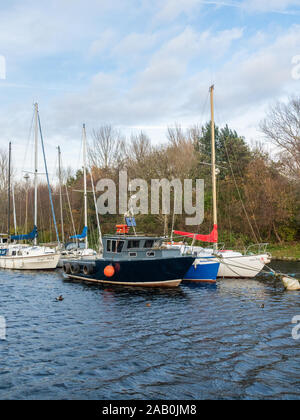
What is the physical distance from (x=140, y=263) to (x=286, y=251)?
2059cm

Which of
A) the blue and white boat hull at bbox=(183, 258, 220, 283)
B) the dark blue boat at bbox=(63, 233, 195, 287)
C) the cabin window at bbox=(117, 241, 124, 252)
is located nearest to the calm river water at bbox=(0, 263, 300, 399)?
the dark blue boat at bbox=(63, 233, 195, 287)

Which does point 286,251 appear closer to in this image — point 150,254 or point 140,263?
point 150,254

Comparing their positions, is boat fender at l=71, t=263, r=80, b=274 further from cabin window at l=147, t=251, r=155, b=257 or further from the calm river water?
cabin window at l=147, t=251, r=155, b=257

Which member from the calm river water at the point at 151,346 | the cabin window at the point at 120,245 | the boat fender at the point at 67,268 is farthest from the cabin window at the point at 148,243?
the boat fender at the point at 67,268

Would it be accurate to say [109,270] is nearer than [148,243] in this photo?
No

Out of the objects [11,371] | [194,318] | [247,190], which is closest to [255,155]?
[247,190]

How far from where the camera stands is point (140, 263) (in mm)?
23656

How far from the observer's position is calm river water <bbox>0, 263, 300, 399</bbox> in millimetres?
9906

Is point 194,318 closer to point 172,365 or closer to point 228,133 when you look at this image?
point 172,365

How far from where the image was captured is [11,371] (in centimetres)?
1096

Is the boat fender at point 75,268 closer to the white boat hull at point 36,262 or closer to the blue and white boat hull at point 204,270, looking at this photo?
the white boat hull at point 36,262

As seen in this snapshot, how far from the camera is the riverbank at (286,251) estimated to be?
36.3 metres

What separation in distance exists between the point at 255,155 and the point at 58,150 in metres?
23.2

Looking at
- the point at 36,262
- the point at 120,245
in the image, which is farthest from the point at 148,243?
the point at 36,262
